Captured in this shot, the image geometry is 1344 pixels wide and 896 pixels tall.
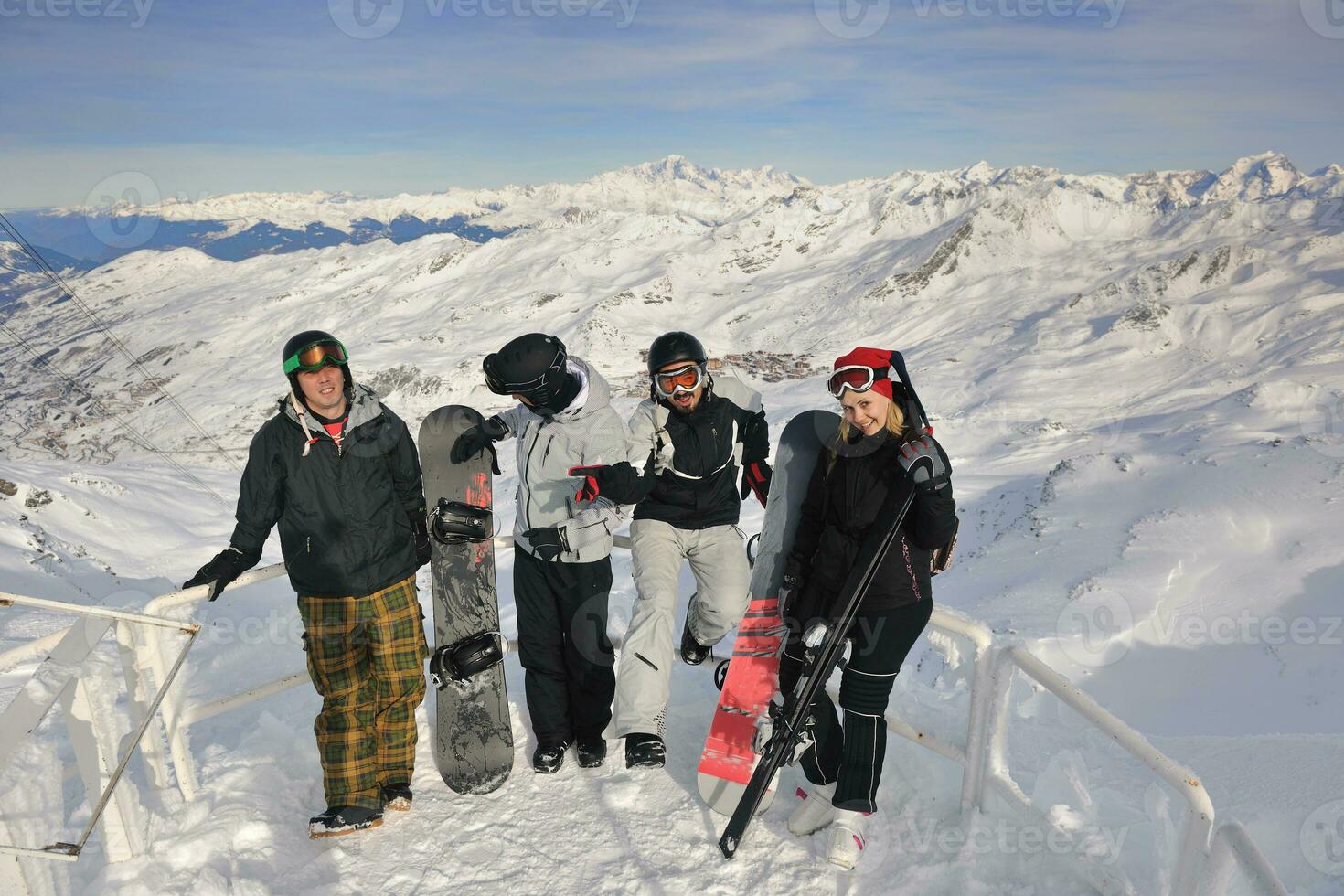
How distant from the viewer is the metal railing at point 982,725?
2391 millimetres

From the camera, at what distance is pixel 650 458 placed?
14.0 ft

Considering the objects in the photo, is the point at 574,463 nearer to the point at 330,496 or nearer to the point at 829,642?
the point at 330,496

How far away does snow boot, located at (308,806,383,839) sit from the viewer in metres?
3.62

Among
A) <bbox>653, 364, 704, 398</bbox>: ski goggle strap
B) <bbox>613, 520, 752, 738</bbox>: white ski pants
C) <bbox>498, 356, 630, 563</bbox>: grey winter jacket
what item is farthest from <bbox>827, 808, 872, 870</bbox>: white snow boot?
<bbox>653, 364, 704, 398</bbox>: ski goggle strap

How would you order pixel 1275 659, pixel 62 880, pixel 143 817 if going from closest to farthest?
pixel 62 880 < pixel 143 817 < pixel 1275 659

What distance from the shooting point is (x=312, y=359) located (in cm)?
360

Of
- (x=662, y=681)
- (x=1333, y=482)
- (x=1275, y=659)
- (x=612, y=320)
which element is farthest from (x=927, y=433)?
(x=612, y=320)

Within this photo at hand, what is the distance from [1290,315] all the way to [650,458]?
94.1 metres

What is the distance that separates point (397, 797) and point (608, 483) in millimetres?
1985

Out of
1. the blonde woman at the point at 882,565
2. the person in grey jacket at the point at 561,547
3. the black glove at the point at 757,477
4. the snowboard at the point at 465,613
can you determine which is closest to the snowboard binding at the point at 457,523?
the snowboard at the point at 465,613

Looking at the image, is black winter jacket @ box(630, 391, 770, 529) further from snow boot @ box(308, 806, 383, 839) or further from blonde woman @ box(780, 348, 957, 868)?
snow boot @ box(308, 806, 383, 839)

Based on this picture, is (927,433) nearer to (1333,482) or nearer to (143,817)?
(143,817)

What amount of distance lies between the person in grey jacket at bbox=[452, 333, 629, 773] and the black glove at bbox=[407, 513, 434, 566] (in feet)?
1.41

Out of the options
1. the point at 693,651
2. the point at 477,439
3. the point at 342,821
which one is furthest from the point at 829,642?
the point at 342,821
